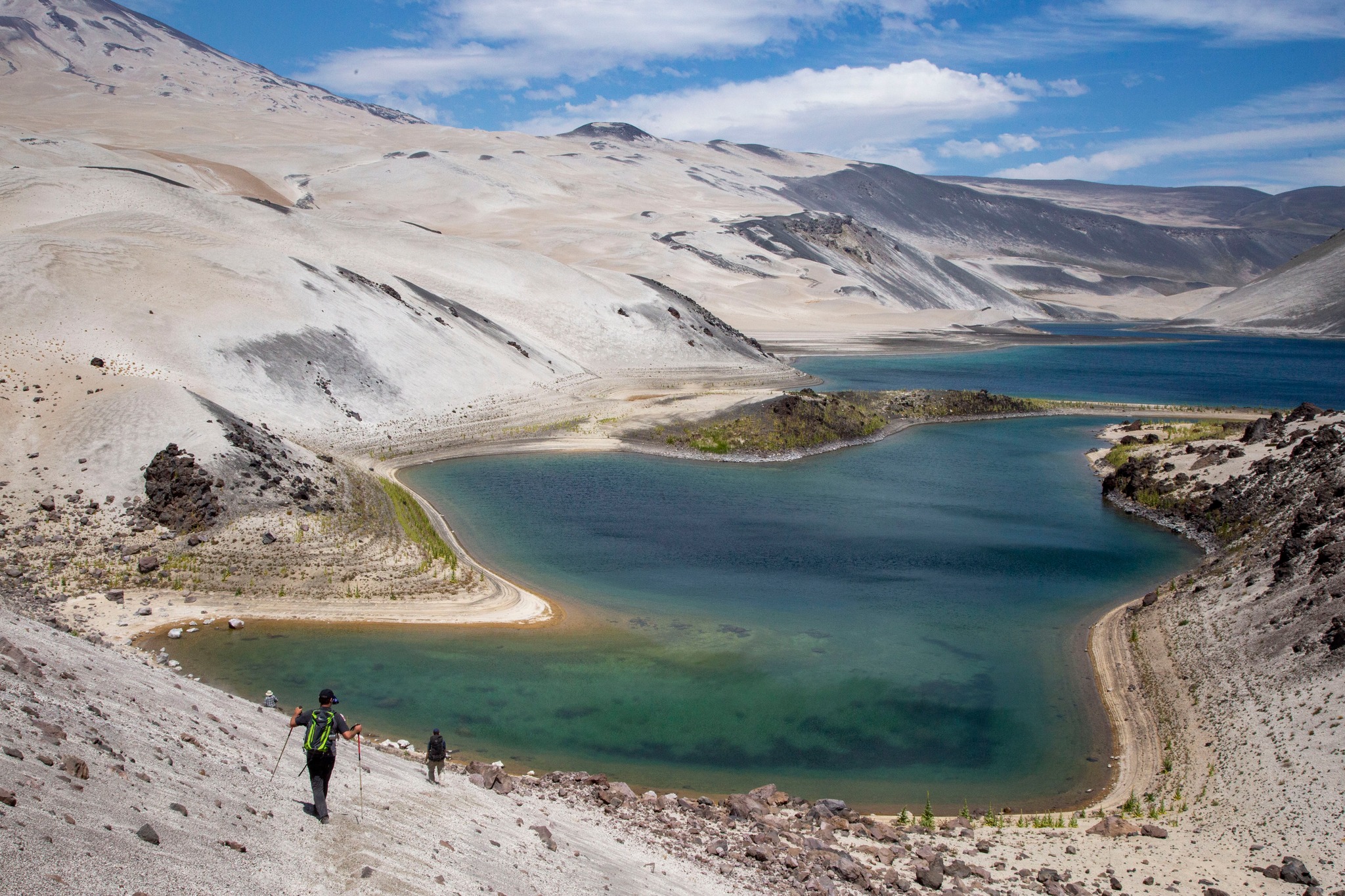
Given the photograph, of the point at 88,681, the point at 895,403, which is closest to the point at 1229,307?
the point at 895,403

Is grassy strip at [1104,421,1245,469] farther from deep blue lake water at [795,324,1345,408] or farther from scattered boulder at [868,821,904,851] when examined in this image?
scattered boulder at [868,821,904,851]

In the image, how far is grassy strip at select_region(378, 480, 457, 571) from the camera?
29.6 m

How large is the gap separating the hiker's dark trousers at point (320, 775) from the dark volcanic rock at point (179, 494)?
1908 centimetres

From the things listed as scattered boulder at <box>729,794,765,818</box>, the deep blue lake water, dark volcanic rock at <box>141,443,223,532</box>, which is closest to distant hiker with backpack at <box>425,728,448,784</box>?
scattered boulder at <box>729,794,765,818</box>

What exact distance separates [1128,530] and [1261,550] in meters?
11.0

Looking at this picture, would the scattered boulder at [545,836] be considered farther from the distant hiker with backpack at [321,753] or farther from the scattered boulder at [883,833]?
the scattered boulder at [883,833]

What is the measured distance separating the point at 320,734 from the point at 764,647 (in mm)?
15013

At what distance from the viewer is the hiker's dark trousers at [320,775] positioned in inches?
431

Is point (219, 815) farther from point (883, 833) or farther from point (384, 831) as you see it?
point (883, 833)

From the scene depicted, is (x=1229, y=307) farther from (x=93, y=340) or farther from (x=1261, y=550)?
(x=93, y=340)

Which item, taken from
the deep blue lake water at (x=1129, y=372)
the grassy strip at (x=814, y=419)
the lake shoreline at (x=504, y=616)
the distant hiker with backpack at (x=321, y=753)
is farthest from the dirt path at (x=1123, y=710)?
the deep blue lake water at (x=1129, y=372)

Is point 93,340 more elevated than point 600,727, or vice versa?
point 93,340

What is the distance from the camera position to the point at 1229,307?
171 metres

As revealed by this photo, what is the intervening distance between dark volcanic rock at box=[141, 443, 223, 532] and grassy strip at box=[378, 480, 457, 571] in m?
5.67
